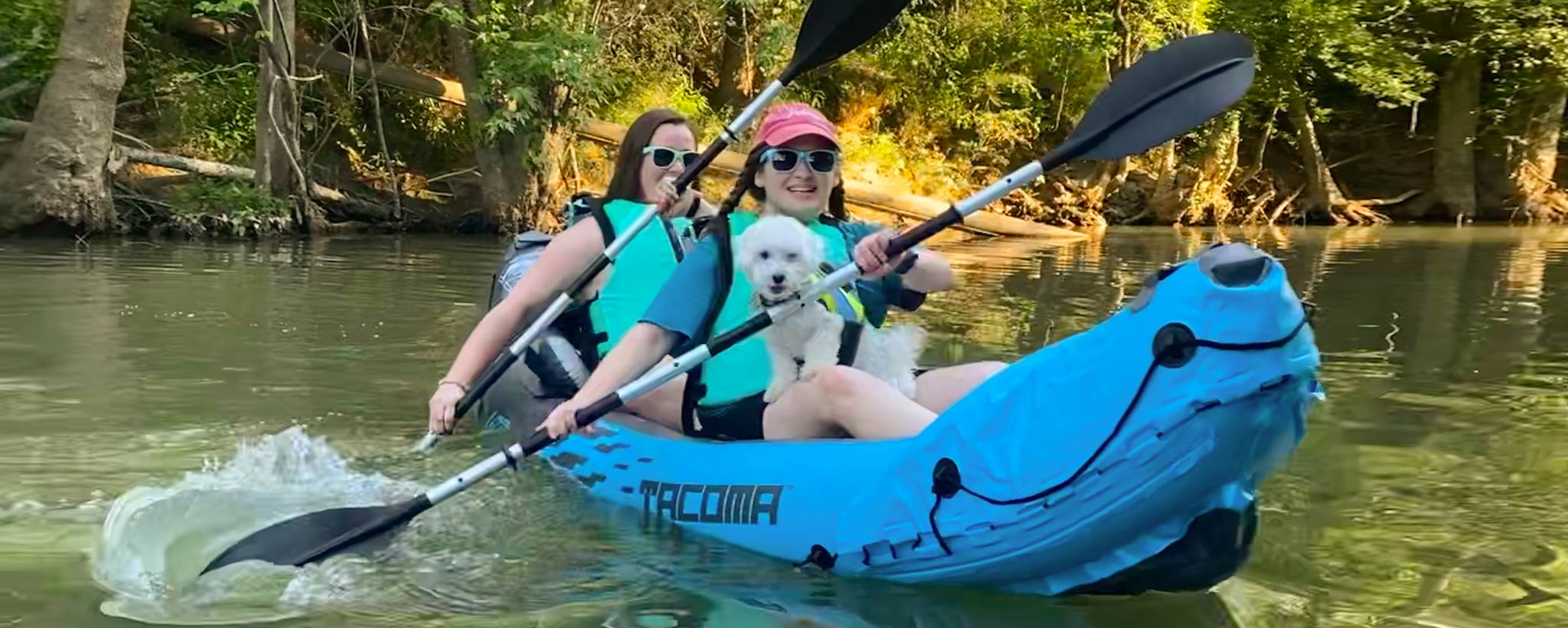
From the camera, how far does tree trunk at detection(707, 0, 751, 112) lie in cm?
1500

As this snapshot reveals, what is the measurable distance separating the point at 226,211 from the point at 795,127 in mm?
9003

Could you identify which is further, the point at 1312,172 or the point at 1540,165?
the point at 1540,165

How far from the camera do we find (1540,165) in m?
17.8

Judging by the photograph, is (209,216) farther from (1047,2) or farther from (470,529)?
(1047,2)

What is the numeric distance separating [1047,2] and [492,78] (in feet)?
24.3

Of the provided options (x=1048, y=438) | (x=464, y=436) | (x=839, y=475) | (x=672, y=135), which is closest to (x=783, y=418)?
(x=839, y=475)

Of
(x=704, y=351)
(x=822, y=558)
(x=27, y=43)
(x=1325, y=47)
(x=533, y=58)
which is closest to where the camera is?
(x=822, y=558)

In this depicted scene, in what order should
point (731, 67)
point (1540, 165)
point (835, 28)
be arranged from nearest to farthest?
point (835, 28)
point (731, 67)
point (1540, 165)

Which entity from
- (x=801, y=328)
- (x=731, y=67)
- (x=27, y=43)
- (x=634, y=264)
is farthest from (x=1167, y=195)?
(x=801, y=328)

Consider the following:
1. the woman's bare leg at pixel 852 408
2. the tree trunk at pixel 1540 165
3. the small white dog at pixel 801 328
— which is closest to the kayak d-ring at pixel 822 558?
the woman's bare leg at pixel 852 408

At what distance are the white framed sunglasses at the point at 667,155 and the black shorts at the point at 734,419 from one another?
79 cm

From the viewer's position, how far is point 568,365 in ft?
12.8

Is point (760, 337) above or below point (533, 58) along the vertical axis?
below

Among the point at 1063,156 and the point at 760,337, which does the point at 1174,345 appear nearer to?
the point at 1063,156
